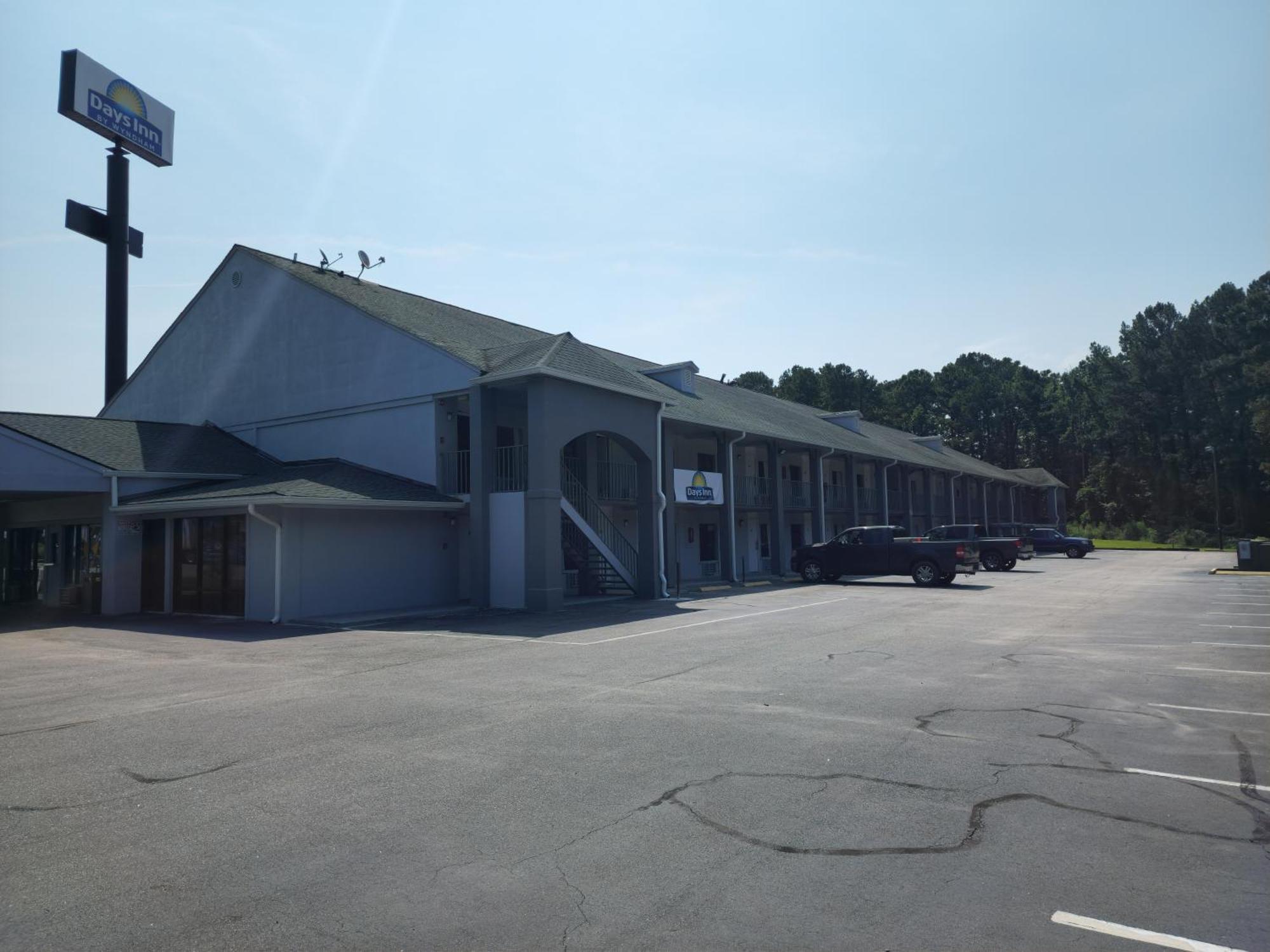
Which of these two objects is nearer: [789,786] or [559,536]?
[789,786]

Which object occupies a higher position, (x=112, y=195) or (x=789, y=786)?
(x=112, y=195)

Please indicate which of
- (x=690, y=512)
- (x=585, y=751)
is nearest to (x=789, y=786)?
(x=585, y=751)

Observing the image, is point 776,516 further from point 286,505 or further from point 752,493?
point 286,505

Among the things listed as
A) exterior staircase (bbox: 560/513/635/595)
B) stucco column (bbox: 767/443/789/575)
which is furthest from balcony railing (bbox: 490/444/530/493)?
stucco column (bbox: 767/443/789/575)

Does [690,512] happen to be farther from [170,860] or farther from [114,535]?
[170,860]

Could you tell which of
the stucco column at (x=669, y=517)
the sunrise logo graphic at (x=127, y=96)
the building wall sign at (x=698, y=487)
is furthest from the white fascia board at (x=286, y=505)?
the sunrise logo graphic at (x=127, y=96)

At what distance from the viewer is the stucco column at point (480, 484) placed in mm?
20812

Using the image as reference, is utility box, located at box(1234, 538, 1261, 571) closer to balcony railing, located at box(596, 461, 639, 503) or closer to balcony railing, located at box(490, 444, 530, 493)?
balcony railing, located at box(596, 461, 639, 503)

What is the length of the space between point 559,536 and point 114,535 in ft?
36.4

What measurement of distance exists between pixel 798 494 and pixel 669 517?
39.4 feet

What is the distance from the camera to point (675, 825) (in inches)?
203

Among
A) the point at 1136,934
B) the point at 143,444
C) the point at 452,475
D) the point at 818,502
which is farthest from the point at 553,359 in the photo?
the point at 818,502

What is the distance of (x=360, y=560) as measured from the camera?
2006 centimetres

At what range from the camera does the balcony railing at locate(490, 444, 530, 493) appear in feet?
69.8
